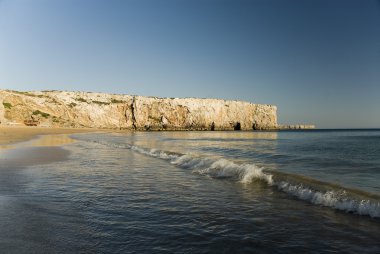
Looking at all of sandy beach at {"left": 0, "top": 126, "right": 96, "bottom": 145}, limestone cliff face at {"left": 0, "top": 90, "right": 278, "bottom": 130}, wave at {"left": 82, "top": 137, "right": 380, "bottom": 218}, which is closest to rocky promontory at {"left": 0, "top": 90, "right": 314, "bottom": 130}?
limestone cliff face at {"left": 0, "top": 90, "right": 278, "bottom": 130}

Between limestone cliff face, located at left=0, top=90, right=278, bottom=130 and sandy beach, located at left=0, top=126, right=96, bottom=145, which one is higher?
limestone cliff face, located at left=0, top=90, right=278, bottom=130

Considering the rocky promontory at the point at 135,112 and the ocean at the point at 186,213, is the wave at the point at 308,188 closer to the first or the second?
the ocean at the point at 186,213

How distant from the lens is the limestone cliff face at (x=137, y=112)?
10186 cm

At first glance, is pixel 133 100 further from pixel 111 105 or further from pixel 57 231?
pixel 57 231

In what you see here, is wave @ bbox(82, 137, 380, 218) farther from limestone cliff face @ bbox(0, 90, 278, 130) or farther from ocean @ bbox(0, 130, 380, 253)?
limestone cliff face @ bbox(0, 90, 278, 130)

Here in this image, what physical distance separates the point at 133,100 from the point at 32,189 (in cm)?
12498

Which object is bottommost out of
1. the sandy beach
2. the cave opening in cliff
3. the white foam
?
the sandy beach

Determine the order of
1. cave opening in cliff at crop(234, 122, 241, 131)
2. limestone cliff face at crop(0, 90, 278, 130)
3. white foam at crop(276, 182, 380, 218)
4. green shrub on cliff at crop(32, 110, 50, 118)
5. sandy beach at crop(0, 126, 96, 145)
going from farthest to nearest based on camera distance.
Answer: cave opening in cliff at crop(234, 122, 241, 131), limestone cliff face at crop(0, 90, 278, 130), green shrub on cliff at crop(32, 110, 50, 118), sandy beach at crop(0, 126, 96, 145), white foam at crop(276, 182, 380, 218)

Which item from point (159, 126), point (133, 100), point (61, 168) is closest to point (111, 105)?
point (133, 100)

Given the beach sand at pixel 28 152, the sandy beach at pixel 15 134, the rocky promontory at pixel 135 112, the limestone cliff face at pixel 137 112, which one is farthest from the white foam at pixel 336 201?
the limestone cliff face at pixel 137 112

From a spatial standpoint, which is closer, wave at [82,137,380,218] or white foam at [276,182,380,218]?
white foam at [276,182,380,218]

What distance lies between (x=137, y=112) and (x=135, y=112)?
2.97 feet

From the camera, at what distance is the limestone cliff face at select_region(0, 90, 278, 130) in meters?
102

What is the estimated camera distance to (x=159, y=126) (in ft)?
438
